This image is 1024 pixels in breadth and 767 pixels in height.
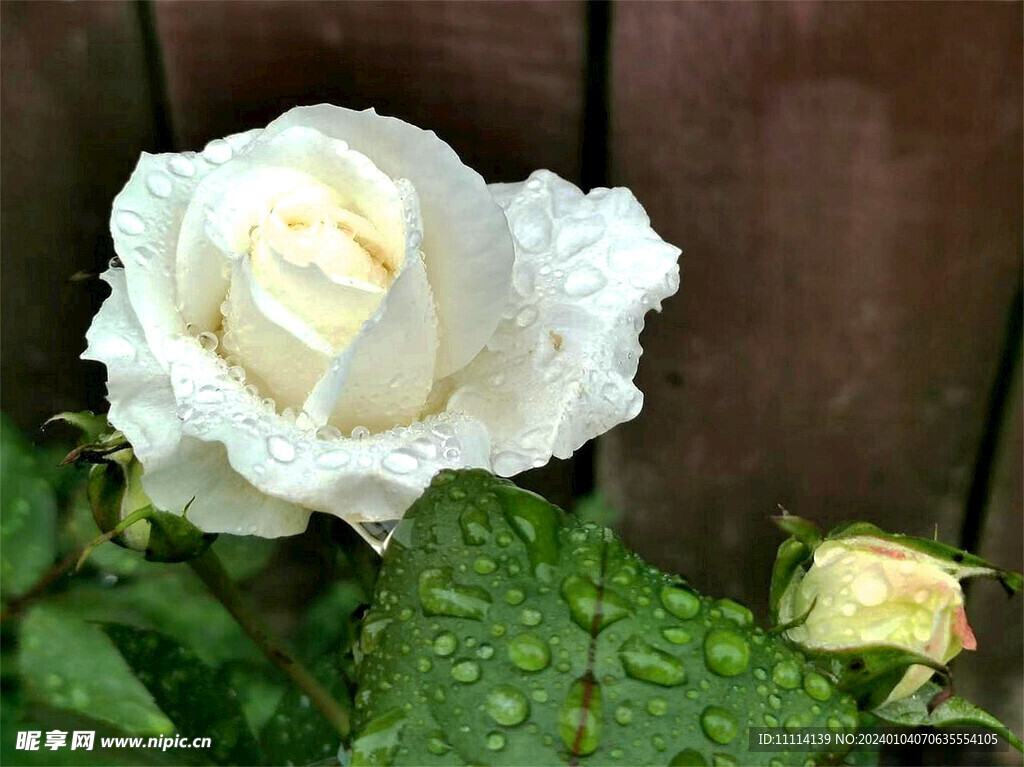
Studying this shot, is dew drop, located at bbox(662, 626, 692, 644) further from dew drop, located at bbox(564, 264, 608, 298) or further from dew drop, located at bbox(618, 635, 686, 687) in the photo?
dew drop, located at bbox(564, 264, 608, 298)

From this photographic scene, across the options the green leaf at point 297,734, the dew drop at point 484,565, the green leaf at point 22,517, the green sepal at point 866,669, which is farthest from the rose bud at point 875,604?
the green leaf at point 22,517

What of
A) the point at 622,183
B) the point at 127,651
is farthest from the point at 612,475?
the point at 127,651

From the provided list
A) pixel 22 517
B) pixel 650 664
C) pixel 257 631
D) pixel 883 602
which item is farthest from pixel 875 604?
pixel 22 517

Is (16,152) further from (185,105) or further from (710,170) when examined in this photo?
(710,170)

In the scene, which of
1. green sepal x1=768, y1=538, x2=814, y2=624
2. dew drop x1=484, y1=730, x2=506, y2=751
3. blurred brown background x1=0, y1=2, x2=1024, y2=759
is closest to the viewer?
dew drop x1=484, y1=730, x2=506, y2=751

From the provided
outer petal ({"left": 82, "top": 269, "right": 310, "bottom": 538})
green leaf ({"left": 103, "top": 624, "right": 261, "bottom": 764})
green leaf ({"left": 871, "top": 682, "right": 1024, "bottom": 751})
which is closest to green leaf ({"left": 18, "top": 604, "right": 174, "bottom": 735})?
green leaf ({"left": 103, "top": 624, "right": 261, "bottom": 764})

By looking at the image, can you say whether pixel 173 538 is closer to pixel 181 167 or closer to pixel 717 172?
pixel 181 167

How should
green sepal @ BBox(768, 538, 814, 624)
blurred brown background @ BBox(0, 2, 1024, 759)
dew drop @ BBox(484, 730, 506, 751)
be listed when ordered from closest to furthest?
dew drop @ BBox(484, 730, 506, 751)
green sepal @ BBox(768, 538, 814, 624)
blurred brown background @ BBox(0, 2, 1024, 759)
